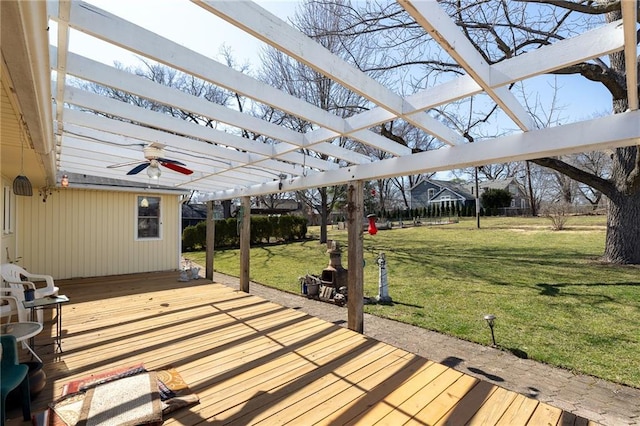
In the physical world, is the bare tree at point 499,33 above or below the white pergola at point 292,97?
above

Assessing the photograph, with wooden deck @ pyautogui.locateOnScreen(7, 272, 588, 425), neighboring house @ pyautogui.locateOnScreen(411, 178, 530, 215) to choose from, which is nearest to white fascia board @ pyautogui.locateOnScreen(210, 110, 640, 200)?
wooden deck @ pyautogui.locateOnScreen(7, 272, 588, 425)

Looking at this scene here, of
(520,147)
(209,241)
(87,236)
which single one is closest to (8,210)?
(87,236)

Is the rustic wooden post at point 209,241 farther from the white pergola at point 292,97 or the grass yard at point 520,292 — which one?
the white pergola at point 292,97

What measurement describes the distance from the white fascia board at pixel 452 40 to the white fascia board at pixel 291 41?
631mm

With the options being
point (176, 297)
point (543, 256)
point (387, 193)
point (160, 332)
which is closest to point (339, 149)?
point (160, 332)

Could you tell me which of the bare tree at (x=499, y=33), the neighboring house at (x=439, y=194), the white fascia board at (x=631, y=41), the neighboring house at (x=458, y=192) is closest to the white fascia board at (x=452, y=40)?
the white fascia board at (x=631, y=41)

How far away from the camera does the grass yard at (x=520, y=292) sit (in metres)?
4.32

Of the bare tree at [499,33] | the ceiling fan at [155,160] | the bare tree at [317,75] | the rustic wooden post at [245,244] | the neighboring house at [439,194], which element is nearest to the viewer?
the ceiling fan at [155,160]

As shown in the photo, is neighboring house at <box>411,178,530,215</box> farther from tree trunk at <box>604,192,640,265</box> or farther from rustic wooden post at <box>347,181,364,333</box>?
rustic wooden post at <box>347,181,364,333</box>

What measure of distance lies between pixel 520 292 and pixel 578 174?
3059 mm

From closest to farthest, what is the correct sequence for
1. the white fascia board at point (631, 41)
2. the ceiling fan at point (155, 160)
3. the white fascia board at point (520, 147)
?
the white fascia board at point (631, 41) → the white fascia board at point (520, 147) → the ceiling fan at point (155, 160)

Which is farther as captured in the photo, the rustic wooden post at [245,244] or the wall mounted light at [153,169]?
the rustic wooden post at [245,244]

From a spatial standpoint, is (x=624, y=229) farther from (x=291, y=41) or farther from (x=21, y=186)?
(x=21, y=186)

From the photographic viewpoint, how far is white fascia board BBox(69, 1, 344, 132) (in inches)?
73.4
